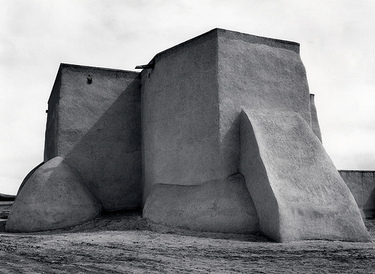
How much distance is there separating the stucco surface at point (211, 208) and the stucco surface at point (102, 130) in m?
2.27

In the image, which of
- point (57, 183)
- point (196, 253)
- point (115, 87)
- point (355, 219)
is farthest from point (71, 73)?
point (355, 219)

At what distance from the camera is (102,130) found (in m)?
11.5

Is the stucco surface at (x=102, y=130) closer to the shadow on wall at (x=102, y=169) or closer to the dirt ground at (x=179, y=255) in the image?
the shadow on wall at (x=102, y=169)

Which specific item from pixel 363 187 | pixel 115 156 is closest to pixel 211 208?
pixel 115 156

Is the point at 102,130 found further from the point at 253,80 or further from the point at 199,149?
the point at 253,80

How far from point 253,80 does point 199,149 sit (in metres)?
2.11

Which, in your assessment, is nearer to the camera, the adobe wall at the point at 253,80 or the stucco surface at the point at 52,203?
the adobe wall at the point at 253,80

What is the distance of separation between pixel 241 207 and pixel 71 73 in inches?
254

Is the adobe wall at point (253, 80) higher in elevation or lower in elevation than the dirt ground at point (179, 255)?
higher

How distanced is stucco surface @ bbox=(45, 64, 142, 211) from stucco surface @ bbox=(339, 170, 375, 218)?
7.20 meters

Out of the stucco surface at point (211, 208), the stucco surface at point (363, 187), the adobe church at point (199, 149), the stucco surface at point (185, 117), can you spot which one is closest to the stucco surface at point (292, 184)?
the adobe church at point (199, 149)

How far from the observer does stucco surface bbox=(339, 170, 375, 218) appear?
13.7 metres

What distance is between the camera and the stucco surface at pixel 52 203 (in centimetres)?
980

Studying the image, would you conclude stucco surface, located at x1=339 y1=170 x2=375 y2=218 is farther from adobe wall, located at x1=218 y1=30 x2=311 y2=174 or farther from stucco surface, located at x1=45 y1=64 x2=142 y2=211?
stucco surface, located at x1=45 y1=64 x2=142 y2=211
